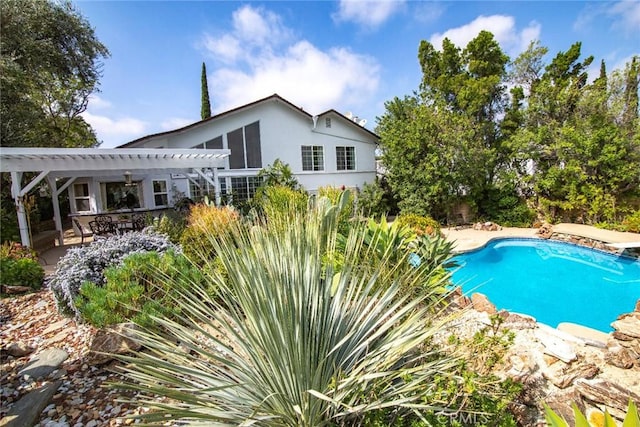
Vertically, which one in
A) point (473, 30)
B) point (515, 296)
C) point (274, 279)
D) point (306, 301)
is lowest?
point (515, 296)

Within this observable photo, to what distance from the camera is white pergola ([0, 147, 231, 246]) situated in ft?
28.2

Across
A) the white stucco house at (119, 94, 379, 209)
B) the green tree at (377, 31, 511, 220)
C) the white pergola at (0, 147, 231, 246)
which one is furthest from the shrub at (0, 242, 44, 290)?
the green tree at (377, 31, 511, 220)

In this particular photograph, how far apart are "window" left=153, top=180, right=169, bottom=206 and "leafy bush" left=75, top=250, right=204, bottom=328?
12359 mm

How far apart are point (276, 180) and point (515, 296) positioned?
40.6 feet

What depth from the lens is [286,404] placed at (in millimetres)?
2033

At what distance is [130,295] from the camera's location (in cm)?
442

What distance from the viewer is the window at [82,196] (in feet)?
49.4

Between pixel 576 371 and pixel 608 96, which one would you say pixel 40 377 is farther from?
pixel 608 96

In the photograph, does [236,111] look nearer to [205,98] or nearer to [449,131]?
[449,131]

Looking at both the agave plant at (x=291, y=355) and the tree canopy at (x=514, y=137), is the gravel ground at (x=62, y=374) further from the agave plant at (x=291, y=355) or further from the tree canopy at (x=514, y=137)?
the tree canopy at (x=514, y=137)

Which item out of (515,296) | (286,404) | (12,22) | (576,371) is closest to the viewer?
(286,404)

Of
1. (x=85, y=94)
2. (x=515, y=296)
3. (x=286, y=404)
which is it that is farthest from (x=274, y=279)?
(x=85, y=94)

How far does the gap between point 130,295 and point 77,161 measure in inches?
328

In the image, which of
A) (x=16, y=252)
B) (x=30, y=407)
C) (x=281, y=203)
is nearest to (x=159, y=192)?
(x=16, y=252)
